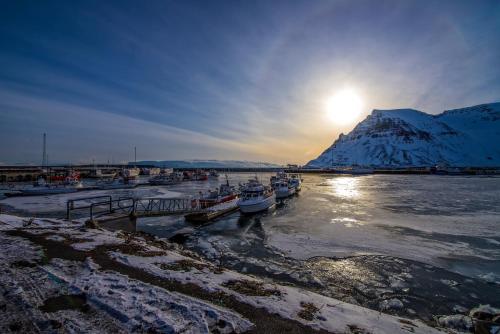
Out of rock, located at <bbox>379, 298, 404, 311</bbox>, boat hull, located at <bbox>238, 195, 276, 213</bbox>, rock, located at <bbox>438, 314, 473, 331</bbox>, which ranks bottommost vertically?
rock, located at <bbox>379, 298, 404, 311</bbox>

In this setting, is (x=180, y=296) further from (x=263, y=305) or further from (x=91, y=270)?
(x=91, y=270)

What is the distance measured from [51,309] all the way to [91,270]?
2.37 m

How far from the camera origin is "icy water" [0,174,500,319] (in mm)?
10719

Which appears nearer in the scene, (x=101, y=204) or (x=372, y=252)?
(x=372, y=252)

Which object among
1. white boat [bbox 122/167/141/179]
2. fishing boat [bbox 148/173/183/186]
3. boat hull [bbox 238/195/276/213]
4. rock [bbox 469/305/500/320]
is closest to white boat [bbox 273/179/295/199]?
boat hull [bbox 238/195/276/213]

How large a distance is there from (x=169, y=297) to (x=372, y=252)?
13460 millimetres

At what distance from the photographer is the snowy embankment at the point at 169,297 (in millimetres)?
5586

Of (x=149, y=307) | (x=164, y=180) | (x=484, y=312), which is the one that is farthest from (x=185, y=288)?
(x=164, y=180)

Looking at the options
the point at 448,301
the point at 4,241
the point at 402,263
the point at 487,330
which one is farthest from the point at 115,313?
the point at 402,263

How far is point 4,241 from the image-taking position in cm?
1031

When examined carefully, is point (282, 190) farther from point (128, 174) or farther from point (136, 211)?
point (128, 174)

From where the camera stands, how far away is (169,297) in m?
6.49

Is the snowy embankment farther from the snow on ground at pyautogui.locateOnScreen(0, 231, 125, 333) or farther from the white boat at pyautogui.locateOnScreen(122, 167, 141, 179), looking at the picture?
the white boat at pyautogui.locateOnScreen(122, 167, 141, 179)

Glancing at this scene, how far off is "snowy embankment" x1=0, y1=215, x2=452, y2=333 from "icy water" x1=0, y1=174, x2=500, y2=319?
145 inches
